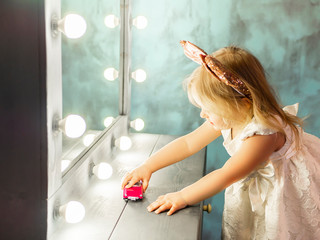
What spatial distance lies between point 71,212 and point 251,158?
444 mm

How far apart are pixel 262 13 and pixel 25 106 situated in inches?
44.3

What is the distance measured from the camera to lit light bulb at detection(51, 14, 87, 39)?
777 millimetres

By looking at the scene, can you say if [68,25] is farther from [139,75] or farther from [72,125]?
[139,75]

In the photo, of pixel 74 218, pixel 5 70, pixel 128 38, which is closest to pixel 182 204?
pixel 74 218

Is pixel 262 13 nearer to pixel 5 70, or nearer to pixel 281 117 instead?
pixel 281 117

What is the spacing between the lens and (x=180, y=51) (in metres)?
1.65

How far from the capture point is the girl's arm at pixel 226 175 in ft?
3.22

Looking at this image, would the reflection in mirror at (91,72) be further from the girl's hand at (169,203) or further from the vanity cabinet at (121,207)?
the girl's hand at (169,203)

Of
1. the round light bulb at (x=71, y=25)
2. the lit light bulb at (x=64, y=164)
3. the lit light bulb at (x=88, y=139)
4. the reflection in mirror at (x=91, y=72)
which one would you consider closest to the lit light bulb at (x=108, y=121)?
the reflection in mirror at (x=91, y=72)

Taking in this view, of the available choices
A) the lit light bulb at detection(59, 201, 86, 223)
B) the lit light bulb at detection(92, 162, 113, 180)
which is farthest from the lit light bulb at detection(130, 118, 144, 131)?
the lit light bulb at detection(59, 201, 86, 223)

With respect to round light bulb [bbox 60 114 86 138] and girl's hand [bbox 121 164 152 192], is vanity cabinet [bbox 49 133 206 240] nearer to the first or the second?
girl's hand [bbox 121 164 152 192]

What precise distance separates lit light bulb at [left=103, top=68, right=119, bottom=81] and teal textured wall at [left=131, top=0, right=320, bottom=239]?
26 cm

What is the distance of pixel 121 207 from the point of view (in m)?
0.99

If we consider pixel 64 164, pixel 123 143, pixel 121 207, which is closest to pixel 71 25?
pixel 64 164
